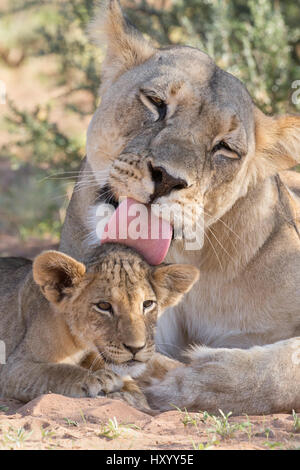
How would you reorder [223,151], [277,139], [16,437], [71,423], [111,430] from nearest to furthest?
[16,437] < [111,430] < [71,423] < [223,151] < [277,139]

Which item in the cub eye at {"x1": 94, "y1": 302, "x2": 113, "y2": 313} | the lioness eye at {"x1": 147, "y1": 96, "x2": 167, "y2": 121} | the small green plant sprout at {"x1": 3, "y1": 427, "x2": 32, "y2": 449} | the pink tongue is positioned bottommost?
the small green plant sprout at {"x1": 3, "y1": 427, "x2": 32, "y2": 449}

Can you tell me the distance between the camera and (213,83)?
3.59 m

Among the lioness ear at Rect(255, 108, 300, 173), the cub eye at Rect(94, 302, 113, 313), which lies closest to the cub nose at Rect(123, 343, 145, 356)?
the cub eye at Rect(94, 302, 113, 313)

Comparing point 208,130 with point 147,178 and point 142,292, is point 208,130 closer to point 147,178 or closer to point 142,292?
point 147,178

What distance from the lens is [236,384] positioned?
3373 mm

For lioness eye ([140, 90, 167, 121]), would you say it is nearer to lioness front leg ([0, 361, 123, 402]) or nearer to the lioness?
the lioness

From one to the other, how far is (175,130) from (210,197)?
332 mm

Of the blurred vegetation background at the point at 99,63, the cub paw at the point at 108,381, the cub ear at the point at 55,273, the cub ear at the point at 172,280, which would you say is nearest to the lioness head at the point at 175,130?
the cub ear at the point at 172,280

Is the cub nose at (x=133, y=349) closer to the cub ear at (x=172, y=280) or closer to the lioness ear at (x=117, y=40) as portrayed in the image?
the cub ear at (x=172, y=280)

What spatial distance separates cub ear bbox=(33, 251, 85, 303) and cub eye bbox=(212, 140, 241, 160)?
2.54 ft

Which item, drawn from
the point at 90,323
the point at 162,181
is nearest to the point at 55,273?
the point at 90,323

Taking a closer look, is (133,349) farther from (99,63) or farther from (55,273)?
(99,63)

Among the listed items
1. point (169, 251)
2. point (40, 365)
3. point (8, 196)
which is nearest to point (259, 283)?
point (169, 251)

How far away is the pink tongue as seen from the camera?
10.6ft
